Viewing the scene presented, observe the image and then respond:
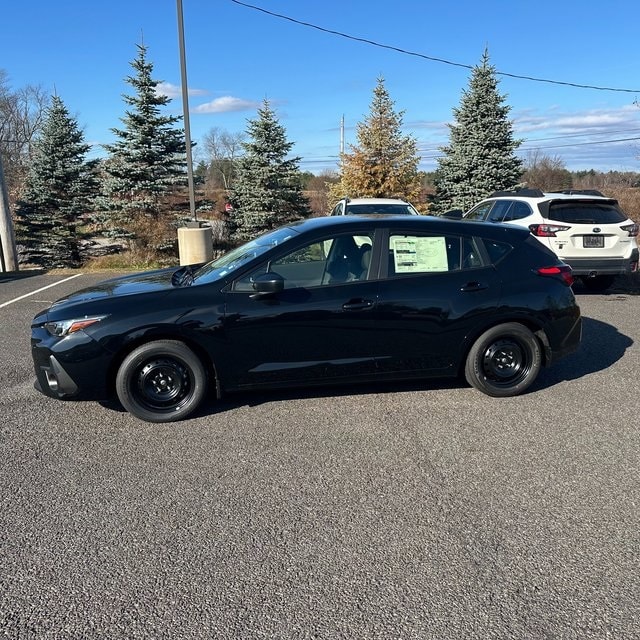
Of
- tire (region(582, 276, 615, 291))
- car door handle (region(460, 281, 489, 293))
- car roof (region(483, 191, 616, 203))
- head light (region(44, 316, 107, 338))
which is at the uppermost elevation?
car roof (region(483, 191, 616, 203))

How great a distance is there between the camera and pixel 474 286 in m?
4.85

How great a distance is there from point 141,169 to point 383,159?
9923 mm

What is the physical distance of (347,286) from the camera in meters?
4.64

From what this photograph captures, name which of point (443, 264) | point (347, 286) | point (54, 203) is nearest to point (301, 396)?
point (347, 286)

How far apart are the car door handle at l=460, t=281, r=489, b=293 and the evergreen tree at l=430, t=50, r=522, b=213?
16802 mm

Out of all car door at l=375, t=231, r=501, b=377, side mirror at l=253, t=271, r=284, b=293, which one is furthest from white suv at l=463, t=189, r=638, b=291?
side mirror at l=253, t=271, r=284, b=293

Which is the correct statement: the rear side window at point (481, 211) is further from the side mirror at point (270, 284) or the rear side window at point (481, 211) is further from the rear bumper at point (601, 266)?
the side mirror at point (270, 284)

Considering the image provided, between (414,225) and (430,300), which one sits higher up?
(414,225)

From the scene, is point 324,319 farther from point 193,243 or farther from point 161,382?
point 193,243

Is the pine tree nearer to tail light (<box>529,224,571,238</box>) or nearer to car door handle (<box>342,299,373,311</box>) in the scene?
tail light (<box>529,224,571,238</box>)

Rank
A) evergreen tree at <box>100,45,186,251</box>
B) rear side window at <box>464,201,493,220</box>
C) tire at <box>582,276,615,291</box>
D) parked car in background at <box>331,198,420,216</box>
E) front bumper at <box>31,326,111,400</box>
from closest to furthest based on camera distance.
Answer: front bumper at <box>31,326,111,400</box>, tire at <box>582,276,615,291</box>, rear side window at <box>464,201,493,220</box>, parked car in background at <box>331,198,420,216</box>, evergreen tree at <box>100,45,186,251</box>

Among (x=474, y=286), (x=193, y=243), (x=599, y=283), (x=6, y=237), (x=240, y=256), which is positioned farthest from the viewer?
(x=6, y=237)

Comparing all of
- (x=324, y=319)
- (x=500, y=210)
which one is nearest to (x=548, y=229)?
(x=500, y=210)

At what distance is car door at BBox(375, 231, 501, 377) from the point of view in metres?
4.68
